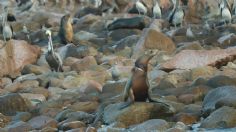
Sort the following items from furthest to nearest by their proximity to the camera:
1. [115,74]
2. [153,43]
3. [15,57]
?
[15,57], [153,43], [115,74]

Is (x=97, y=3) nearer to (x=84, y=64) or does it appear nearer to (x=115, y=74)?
(x=84, y=64)

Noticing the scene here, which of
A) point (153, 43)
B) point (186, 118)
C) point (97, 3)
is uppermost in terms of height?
point (186, 118)

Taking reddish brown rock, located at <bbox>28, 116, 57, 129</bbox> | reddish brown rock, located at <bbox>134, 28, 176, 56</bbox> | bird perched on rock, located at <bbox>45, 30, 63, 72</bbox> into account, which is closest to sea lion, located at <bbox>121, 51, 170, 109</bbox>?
reddish brown rock, located at <bbox>28, 116, 57, 129</bbox>

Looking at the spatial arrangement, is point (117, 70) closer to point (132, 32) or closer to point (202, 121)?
point (202, 121)

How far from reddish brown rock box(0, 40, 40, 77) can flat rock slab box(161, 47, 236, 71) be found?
4.71 meters

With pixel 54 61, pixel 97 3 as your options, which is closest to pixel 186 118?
pixel 54 61

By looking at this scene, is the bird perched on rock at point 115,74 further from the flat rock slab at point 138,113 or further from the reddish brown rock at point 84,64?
the flat rock slab at point 138,113

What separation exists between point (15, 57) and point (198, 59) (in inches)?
226

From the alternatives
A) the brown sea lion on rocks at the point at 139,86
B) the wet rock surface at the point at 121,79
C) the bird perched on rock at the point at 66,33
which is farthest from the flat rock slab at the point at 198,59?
the bird perched on rock at the point at 66,33

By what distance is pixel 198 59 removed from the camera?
15.6 metres

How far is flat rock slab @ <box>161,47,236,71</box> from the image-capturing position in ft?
51.1

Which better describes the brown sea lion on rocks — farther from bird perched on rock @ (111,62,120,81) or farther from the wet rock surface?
bird perched on rock @ (111,62,120,81)

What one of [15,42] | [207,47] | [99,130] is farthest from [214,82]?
[15,42]

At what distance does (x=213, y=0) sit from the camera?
2981cm
